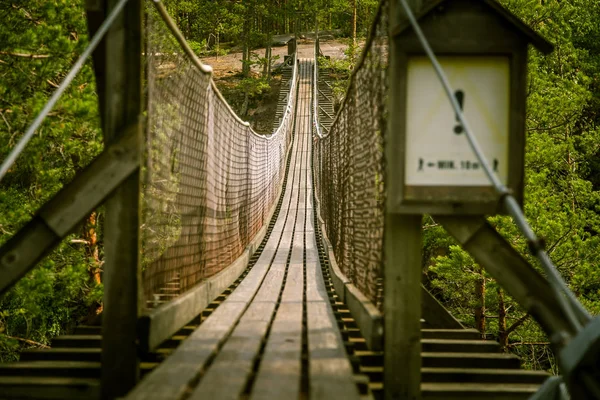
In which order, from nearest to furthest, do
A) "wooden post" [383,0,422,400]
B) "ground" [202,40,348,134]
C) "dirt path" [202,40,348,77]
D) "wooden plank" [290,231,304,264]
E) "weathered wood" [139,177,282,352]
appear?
"wooden post" [383,0,422,400] < "weathered wood" [139,177,282,352] < "wooden plank" [290,231,304,264] < "ground" [202,40,348,134] < "dirt path" [202,40,348,77]

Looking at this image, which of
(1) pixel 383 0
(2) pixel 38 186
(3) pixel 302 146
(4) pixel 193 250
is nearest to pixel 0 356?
(2) pixel 38 186

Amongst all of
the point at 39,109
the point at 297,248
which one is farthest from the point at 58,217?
the point at 297,248

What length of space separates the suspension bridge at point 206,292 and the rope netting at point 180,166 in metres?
0.01

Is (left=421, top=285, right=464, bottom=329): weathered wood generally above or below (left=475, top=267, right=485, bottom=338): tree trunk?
above

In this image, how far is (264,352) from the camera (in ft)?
8.55

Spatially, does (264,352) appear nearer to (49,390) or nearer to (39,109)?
(49,390)

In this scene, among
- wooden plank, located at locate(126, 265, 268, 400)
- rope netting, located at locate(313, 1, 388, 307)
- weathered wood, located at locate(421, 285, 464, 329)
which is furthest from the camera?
weathered wood, located at locate(421, 285, 464, 329)

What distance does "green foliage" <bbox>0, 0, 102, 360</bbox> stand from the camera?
22.3 ft

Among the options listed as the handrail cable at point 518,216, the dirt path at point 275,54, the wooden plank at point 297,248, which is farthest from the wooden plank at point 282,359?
the dirt path at point 275,54

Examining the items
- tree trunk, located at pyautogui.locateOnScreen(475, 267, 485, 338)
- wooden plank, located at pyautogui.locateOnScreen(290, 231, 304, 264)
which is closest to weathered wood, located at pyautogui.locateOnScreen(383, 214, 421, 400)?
wooden plank, located at pyautogui.locateOnScreen(290, 231, 304, 264)

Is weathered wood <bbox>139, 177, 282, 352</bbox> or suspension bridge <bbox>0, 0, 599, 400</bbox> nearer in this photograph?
suspension bridge <bbox>0, 0, 599, 400</bbox>

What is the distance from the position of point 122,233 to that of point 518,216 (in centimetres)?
133

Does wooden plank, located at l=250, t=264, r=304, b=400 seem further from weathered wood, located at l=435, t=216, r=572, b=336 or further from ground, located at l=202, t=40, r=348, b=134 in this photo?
ground, located at l=202, t=40, r=348, b=134

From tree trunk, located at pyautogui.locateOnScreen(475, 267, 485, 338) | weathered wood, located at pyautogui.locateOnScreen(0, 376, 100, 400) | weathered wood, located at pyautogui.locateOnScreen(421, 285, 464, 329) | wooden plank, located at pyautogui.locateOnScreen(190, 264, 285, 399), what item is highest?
wooden plank, located at pyautogui.locateOnScreen(190, 264, 285, 399)
